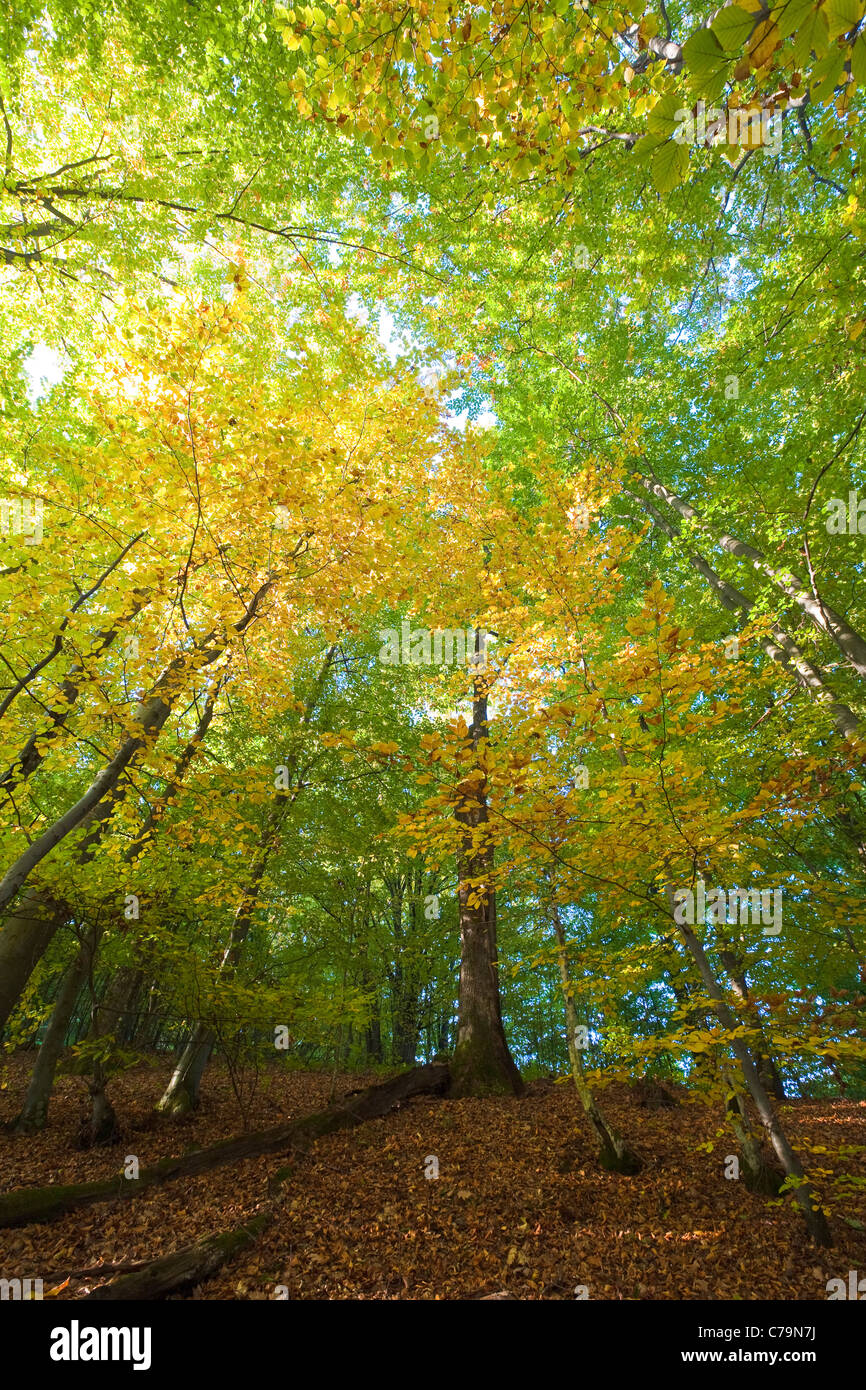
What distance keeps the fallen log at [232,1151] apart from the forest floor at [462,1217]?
122mm

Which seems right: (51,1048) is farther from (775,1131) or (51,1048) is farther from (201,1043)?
(775,1131)

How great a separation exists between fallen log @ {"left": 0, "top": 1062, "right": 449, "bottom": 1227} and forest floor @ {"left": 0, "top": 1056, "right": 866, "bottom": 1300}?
122 mm

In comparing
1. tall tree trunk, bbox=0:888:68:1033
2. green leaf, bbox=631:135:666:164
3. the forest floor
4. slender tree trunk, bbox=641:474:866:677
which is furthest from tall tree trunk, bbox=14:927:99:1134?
slender tree trunk, bbox=641:474:866:677

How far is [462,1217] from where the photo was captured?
157 inches

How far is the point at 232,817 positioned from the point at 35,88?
8.27 metres

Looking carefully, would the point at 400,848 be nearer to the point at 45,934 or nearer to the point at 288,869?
the point at 288,869

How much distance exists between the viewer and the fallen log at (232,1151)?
409 centimetres

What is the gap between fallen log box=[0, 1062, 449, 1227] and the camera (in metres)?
4.09

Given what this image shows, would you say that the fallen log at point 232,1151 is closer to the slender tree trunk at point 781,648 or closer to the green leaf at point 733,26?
the slender tree trunk at point 781,648

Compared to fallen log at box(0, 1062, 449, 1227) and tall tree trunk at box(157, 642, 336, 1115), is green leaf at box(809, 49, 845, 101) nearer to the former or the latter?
tall tree trunk at box(157, 642, 336, 1115)

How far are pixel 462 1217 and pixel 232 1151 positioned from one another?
8.38 feet

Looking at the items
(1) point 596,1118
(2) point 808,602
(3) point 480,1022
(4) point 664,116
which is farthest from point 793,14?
(3) point 480,1022

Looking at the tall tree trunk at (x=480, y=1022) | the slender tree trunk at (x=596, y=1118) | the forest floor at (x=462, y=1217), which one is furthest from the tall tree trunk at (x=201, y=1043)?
the slender tree trunk at (x=596, y=1118)

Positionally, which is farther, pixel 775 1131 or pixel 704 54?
pixel 775 1131
